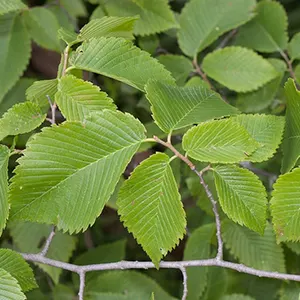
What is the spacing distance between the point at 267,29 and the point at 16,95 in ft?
2.47

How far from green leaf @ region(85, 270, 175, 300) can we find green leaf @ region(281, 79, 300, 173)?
595 mm

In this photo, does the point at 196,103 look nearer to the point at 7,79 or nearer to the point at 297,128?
the point at 297,128

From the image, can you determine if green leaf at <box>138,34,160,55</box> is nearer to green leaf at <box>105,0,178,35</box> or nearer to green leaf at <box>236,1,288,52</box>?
green leaf at <box>105,0,178,35</box>

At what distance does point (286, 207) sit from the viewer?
0.77m

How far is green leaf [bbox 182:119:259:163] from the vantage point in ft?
2.56

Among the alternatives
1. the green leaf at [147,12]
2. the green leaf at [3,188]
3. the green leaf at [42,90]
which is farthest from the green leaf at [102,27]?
the green leaf at [147,12]

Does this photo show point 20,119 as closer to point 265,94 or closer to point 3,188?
point 3,188

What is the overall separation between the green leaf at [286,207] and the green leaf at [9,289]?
0.42 metres

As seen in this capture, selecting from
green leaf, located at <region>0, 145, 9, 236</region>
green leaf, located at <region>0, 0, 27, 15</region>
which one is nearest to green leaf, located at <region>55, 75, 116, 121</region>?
green leaf, located at <region>0, 145, 9, 236</region>

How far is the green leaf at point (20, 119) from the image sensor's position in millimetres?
809

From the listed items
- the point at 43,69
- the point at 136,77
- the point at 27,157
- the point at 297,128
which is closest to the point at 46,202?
the point at 27,157

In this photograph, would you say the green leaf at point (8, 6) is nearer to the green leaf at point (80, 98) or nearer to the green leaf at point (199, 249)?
the green leaf at point (80, 98)

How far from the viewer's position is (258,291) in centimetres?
142

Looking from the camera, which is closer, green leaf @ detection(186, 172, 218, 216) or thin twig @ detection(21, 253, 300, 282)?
thin twig @ detection(21, 253, 300, 282)
